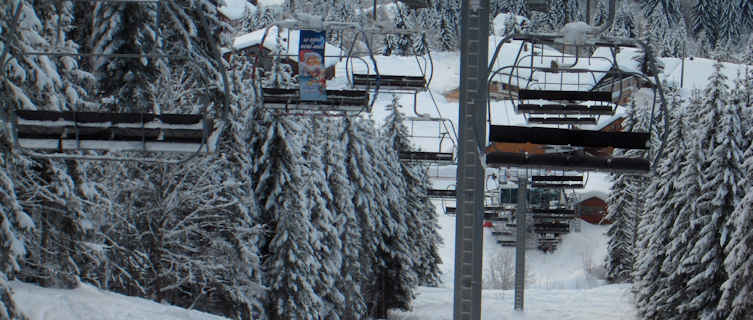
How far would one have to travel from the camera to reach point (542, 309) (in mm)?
38469

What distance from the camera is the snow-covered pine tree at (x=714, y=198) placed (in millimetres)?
26484

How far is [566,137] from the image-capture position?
26.5 ft

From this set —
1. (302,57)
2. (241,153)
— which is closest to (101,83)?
(241,153)

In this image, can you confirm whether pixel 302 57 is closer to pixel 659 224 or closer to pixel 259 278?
pixel 259 278

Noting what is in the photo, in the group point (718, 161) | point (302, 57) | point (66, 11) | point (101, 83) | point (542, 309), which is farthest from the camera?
point (542, 309)

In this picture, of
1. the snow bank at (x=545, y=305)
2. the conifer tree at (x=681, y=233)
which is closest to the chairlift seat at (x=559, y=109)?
the conifer tree at (x=681, y=233)

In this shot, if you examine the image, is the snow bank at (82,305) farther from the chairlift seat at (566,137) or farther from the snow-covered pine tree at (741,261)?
the snow-covered pine tree at (741,261)

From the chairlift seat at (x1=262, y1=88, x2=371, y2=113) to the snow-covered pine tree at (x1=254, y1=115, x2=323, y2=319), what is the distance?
13.1m

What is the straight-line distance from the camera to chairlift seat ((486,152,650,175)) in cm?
827

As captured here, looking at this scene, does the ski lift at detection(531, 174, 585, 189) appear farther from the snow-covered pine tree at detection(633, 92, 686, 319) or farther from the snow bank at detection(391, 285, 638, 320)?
the snow bank at detection(391, 285, 638, 320)

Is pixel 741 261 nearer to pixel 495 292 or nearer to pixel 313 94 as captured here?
pixel 313 94

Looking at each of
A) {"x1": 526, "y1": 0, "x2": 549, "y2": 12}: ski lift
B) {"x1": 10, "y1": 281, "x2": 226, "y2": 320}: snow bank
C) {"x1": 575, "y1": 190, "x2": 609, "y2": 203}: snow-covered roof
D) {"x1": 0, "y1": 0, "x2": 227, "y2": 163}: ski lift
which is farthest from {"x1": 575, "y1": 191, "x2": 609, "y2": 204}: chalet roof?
{"x1": 0, "y1": 0, "x2": 227, "y2": 163}: ski lift

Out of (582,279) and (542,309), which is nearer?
(542,309)

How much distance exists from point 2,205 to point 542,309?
29.1m
